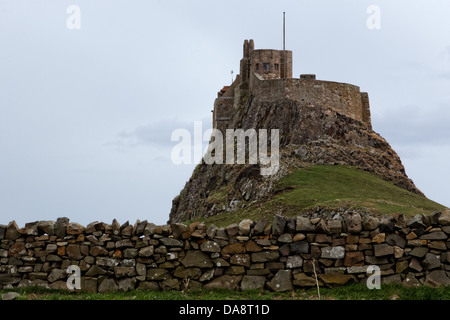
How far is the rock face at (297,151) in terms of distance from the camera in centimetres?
6412

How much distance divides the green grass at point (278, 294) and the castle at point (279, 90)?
2071 inches

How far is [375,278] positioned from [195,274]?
523cm

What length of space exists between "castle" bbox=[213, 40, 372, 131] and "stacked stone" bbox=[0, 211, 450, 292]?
51.6m

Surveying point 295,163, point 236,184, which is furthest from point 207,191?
point 295,163

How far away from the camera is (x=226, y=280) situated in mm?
19891

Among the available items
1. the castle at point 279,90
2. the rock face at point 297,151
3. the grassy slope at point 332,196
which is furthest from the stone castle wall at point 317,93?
the grassy slope at point 332,196

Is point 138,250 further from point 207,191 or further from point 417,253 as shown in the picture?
point 207,191

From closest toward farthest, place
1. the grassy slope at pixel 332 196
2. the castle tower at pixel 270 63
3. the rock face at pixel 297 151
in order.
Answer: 1. the grassy slope at pixel 332 196
2. the rock face at pixel 297 151
3. the castle tower at pixel 270 63

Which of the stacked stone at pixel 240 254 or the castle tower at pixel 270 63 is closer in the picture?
the stacked stone at pixel 240 254

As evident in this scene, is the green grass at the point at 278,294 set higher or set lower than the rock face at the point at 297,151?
lower

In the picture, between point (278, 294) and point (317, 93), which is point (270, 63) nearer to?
point (317, 93)

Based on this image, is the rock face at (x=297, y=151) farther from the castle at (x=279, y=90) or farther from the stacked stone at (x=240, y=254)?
the stacked stone at (x=240, y=254)

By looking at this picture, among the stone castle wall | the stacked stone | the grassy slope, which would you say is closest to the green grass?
the stacked stone

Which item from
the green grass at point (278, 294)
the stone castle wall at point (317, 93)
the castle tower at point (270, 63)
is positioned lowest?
the green grass at point (278, 294)
